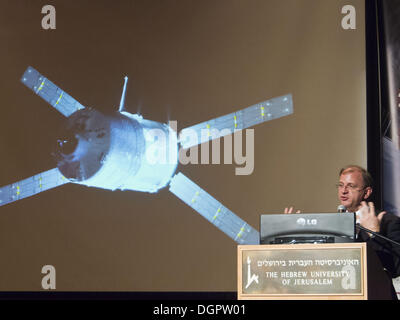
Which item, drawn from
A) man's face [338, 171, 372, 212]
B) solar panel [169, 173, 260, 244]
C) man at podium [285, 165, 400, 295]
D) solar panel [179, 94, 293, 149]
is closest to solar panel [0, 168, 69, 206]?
solar panel [169, 173, 260, 244]

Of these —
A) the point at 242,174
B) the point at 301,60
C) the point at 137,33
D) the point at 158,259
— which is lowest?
the point at 158,259

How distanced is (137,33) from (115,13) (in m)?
0.23

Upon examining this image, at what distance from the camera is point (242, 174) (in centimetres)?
382

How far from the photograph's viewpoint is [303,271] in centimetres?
187

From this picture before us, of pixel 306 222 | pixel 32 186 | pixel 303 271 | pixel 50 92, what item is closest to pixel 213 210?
pixel 32 186

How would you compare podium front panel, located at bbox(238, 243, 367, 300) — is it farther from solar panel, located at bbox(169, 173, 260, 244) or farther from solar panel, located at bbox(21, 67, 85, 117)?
solar panel, located at bbox(21, 67, 85, 117)

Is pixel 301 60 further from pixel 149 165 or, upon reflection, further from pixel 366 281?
pixel 366 281

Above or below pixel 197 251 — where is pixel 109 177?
above

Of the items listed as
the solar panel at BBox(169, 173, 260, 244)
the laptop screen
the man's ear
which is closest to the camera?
the laptop screen

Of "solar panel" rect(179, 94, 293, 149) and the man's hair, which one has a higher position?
"solar panel" rect(179, 94, 293, 149)

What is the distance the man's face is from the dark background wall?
1.21 ft

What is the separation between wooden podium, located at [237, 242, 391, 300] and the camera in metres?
1.82

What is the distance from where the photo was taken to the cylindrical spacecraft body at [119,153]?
12.7ft

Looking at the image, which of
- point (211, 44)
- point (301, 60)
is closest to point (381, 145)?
point (301, 60)
